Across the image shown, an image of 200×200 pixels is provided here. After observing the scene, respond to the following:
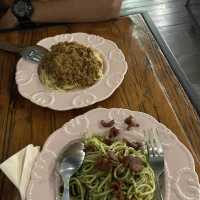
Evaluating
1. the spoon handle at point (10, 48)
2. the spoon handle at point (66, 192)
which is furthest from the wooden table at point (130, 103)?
the spoon handle at point (66, 192)

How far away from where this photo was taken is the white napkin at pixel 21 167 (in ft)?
2.73

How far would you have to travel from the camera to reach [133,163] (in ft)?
2.61

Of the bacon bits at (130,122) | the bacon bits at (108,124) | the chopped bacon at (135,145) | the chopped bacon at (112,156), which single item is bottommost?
the bacon bits at (108,124)

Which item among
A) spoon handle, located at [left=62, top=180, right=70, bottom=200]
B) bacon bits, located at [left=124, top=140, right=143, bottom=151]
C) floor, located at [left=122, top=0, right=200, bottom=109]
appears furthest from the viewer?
floor, located at [left=122, top=0, right=200, bottom=109]

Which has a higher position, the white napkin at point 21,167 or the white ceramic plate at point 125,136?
the white ceramic plate at point 125,136

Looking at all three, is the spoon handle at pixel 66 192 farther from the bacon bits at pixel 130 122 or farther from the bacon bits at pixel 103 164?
the bacon bits at pixel 130 122

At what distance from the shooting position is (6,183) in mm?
871

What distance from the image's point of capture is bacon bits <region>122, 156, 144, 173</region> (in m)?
0.79

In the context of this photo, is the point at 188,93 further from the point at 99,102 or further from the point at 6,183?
the point at 6,183

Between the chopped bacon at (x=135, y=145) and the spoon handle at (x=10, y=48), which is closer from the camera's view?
the chopped bacon at (x=135, y=145)

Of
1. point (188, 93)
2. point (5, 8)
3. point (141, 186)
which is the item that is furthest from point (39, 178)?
point (5, 8)

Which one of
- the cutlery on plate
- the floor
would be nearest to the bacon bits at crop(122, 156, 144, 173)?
the cutlery on plate

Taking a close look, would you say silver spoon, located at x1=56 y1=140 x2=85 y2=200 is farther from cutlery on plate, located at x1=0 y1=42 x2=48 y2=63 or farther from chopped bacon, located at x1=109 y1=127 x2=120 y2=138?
cutlery on plate, located at x1=0 y1=42 x2=48 y2=63

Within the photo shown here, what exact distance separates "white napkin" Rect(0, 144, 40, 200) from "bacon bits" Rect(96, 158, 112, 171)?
0.56 ft
